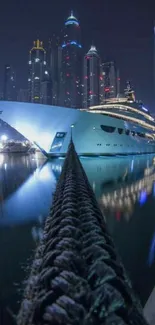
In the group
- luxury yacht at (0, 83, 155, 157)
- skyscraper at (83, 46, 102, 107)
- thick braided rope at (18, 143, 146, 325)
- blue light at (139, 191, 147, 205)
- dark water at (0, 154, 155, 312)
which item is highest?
skyscraper at (83, 46, 102, 107)

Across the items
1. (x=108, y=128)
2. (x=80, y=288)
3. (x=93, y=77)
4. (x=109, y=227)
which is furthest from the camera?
(x=93, y=77)

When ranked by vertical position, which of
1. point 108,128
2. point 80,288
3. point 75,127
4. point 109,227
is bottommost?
point 109,227

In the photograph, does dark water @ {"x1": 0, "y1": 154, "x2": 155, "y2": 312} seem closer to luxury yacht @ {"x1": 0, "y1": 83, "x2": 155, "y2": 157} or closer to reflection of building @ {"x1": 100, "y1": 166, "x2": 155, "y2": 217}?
reflection of building @ {"x1": 100, "y1": 166, "x2": 155, "y2": 217}

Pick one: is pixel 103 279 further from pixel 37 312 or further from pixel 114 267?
pixel 37 312

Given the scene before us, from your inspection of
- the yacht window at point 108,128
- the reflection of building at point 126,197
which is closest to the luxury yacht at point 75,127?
the yacht window at point 108,128

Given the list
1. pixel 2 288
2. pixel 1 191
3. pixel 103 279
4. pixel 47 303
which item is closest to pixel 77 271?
pixel 103 279

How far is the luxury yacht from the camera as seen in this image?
3291 cm

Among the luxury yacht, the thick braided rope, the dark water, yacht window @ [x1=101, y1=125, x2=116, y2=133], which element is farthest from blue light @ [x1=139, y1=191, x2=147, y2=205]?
yacht window @ [x1=101, y1=125, x2=116, y2=133]

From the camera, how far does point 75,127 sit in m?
35.5

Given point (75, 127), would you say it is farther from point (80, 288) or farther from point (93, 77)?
point (93, 77)

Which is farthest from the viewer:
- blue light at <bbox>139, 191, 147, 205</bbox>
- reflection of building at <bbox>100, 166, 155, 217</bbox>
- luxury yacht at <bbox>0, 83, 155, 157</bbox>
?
luxury yacht at <bbox>0, 83, 155, 157</bbox>


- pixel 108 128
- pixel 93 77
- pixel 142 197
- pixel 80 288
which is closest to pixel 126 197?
pixel 142 197

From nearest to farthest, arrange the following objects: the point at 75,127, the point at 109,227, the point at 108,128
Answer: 1. the point at 109,227
2. the point at 75,127
3. the point at 108,128

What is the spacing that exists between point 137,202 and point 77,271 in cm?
759
